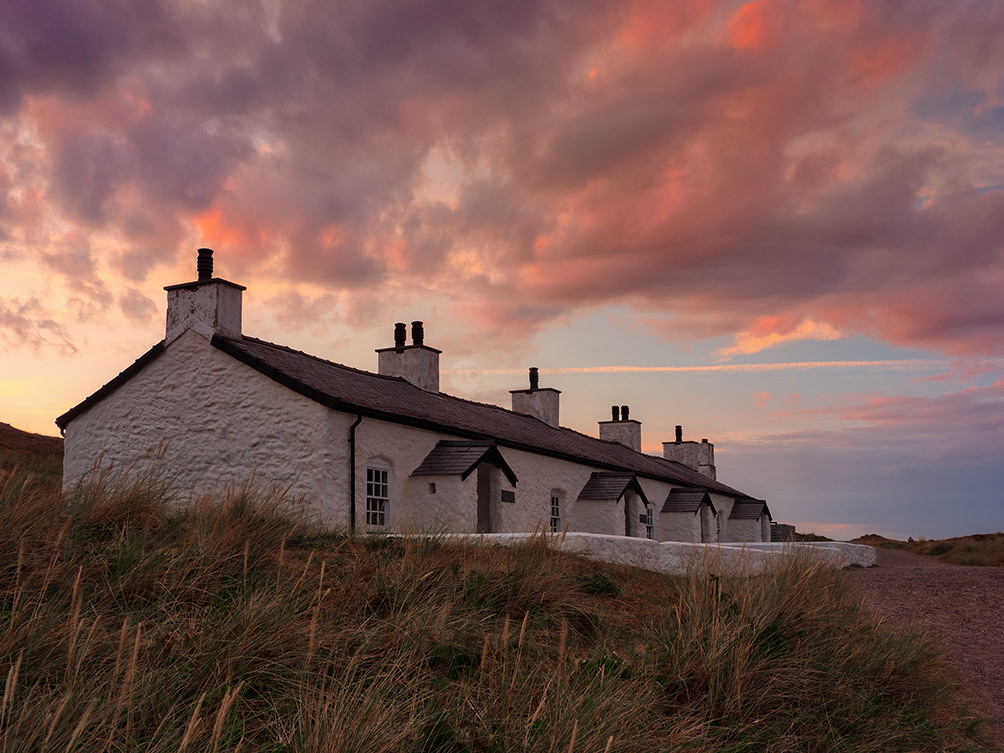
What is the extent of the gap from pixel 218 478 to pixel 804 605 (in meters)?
11.4

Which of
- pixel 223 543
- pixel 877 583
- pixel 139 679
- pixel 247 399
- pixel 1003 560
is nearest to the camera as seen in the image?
pixel 139 679

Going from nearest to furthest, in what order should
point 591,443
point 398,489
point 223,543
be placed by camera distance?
point 223,543 → point 398,489 → point 591,443

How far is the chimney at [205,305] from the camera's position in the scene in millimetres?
16562

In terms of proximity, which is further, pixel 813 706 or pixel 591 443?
pixel 591 443

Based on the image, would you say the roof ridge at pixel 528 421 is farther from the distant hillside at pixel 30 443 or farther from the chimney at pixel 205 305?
the distant hillside at pixel 30 443

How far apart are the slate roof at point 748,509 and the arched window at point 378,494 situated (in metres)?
22.6

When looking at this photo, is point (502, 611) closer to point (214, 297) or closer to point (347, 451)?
point (347, 451)

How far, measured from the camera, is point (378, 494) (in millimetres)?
16734

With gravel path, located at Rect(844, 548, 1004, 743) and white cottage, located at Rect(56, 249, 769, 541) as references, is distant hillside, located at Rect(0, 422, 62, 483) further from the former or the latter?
gravel path, located at Rect(844, 548, 1004, 743)

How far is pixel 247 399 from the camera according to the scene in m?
16.1

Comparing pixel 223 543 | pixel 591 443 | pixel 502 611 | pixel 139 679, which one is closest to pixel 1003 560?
pixel 591 443

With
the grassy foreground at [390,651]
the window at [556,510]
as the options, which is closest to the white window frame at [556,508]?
the window at [556,510]

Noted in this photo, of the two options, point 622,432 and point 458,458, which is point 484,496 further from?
point 622,432

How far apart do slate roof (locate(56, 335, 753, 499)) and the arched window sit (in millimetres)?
982
